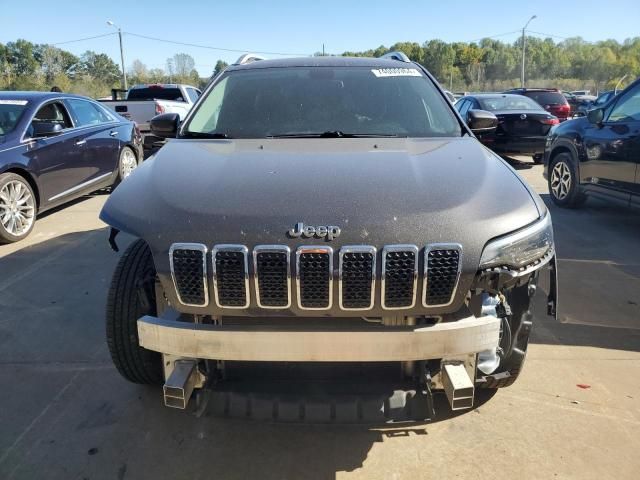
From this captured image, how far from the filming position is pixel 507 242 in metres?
2.15

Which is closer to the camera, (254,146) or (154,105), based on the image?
(254,146)

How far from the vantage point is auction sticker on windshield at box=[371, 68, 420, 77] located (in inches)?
147

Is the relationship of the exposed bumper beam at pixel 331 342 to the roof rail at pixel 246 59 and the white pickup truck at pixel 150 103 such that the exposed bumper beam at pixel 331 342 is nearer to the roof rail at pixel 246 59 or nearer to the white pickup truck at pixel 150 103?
the roof rail at pixel 246 59

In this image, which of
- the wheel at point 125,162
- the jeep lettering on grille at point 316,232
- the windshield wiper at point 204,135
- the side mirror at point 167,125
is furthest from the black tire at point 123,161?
the jeep lettering on grille at point 316,232

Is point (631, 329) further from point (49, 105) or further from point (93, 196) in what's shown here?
point (93, 196)

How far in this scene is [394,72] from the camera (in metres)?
3.77

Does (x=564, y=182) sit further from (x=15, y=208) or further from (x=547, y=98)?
(x=547, y=98)

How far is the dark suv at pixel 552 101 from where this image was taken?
1541 cm

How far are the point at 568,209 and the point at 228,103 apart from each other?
18.9ft

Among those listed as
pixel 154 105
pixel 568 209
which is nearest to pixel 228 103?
pixel 568 209

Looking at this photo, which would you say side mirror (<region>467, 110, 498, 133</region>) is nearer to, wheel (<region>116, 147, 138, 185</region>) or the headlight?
the headlight

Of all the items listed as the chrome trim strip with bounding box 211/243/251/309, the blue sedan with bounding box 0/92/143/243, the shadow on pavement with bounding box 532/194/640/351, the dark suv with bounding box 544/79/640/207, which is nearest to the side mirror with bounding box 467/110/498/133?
the shadow on pavement with bounding box 532/194/640/351

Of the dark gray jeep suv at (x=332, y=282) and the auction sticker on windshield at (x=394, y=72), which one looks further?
the auction sticker on windshield at (x=394, y=72)

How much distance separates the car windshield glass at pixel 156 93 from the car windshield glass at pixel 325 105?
11360mm
